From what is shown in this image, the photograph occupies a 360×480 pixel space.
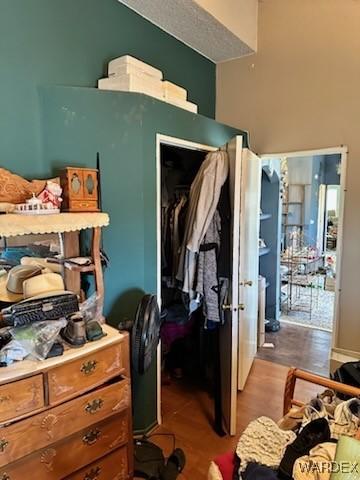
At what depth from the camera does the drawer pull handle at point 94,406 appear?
141 cm

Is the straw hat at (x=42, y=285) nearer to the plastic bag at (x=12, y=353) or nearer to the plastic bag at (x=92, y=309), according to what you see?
the plastic bag at (x=92, y=309)

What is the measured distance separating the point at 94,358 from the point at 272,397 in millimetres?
1721

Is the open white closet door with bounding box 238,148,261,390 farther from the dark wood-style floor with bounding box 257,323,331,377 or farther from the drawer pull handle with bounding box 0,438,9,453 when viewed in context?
the drawer pull handle with bounding box 0,438,9,453

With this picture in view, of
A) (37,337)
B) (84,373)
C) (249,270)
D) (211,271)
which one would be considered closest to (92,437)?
(84,373)

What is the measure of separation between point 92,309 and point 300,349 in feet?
8.36

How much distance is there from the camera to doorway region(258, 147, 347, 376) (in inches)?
127

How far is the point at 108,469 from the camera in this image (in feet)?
5.06

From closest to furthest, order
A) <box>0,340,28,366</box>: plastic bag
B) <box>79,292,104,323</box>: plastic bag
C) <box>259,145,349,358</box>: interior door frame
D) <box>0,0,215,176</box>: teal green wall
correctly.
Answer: <box>0,340,28,366</box>: plastic bag → <box>79,292,104,323</box>: plastic bag → <box>0,0,215,176</box>: teal green wall → <box>259,145,349,358</box>: interior door frame

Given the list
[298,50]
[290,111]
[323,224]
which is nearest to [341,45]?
[298,50]

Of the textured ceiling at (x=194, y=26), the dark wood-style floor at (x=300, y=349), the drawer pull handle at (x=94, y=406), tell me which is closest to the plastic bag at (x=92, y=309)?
the drawer pull handle at (x=94, y=406)

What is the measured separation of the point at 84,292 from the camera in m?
1.85

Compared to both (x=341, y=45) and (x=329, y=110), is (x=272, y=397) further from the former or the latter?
(x=341, y=45)

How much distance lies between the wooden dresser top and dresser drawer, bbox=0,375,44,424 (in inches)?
1.0

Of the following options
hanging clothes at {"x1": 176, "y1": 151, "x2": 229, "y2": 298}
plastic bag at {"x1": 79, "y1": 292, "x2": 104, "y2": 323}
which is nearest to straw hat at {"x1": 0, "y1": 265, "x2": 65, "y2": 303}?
plastic bag at {"x1": 79, "y1": 292, "x2": 104, "y2": 323}
